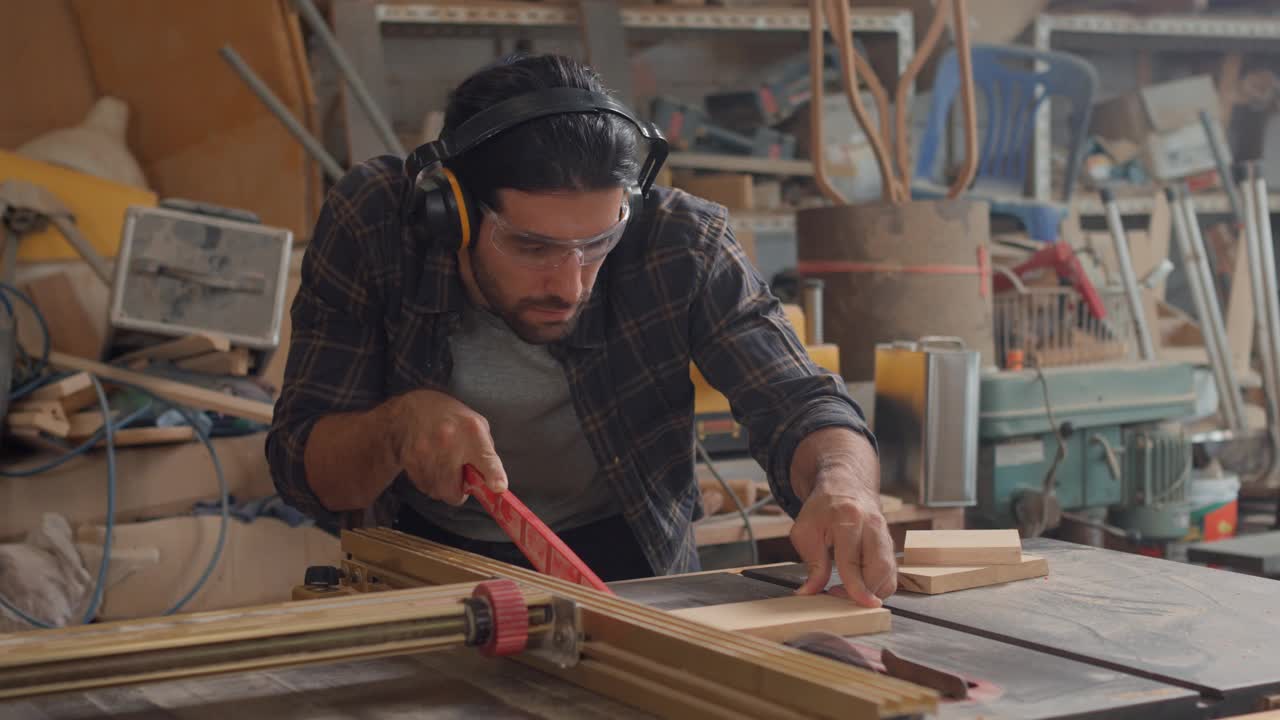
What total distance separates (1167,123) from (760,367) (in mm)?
4059

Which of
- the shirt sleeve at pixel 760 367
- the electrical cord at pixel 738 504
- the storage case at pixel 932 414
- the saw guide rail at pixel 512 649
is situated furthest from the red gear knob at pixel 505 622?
the storage case at pixel 932 414

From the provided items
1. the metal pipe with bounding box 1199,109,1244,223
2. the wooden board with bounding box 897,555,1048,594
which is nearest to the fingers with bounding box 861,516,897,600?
the wooden board with bounding box 897,555,1048,594

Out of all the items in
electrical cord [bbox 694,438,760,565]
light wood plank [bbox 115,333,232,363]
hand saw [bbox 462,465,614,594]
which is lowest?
electrical cord [bbox 694,438,760,565]

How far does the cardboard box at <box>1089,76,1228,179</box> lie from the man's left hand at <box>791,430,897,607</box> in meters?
4.03

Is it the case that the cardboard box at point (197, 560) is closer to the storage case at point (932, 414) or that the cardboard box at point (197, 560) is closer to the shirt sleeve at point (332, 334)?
the shirt sleeve at point (332, 334)

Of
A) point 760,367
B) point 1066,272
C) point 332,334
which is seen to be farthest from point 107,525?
point 1066,272

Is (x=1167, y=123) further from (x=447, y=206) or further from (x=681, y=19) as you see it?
(x=447, y=206)

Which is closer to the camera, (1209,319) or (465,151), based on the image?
(465,151)

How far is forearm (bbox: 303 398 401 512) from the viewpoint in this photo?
1.54 m

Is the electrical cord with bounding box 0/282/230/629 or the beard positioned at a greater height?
the beard

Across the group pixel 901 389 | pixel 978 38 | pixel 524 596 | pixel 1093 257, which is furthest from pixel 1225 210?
pixel 524 596

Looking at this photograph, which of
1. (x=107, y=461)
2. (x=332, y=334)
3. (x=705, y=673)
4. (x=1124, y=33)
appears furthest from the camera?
(x=1124, y=33)

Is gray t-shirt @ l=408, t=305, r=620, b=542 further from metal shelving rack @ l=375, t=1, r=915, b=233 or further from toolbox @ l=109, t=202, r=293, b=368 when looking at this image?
metal shelving rack @ l=375, t=1, r=915, b=233

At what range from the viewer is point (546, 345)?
1.75m
